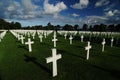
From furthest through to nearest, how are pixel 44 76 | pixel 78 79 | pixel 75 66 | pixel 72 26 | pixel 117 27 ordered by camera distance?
pixel 72 26 → pixel 117 27 → pixel 75 66 → pixel 44 76 → pixel 78 79

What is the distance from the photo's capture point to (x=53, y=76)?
16.6 ft

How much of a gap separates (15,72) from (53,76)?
1.94 m

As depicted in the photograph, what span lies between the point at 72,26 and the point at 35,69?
72590 mm

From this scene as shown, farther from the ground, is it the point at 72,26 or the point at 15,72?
the point at 72,26

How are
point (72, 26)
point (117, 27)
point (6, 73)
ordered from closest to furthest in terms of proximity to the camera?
point (6, 73), point (117, 27), point (72, 26)

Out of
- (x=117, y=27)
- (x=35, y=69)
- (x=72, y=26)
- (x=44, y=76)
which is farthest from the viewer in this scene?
(x=72, y=26)

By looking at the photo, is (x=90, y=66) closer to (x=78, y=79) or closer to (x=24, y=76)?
(x=78, y=79)

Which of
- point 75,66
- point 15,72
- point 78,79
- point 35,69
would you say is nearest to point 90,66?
point 75,66

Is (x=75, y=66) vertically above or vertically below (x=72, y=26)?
below

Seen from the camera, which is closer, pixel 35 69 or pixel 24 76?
pixel 24 76

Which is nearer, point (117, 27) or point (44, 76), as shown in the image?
point (44, 76)

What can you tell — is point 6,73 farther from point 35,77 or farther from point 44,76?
point 44,76

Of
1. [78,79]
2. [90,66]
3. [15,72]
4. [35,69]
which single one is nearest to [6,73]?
[15,72]

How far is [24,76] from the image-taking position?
5145 millimetres
